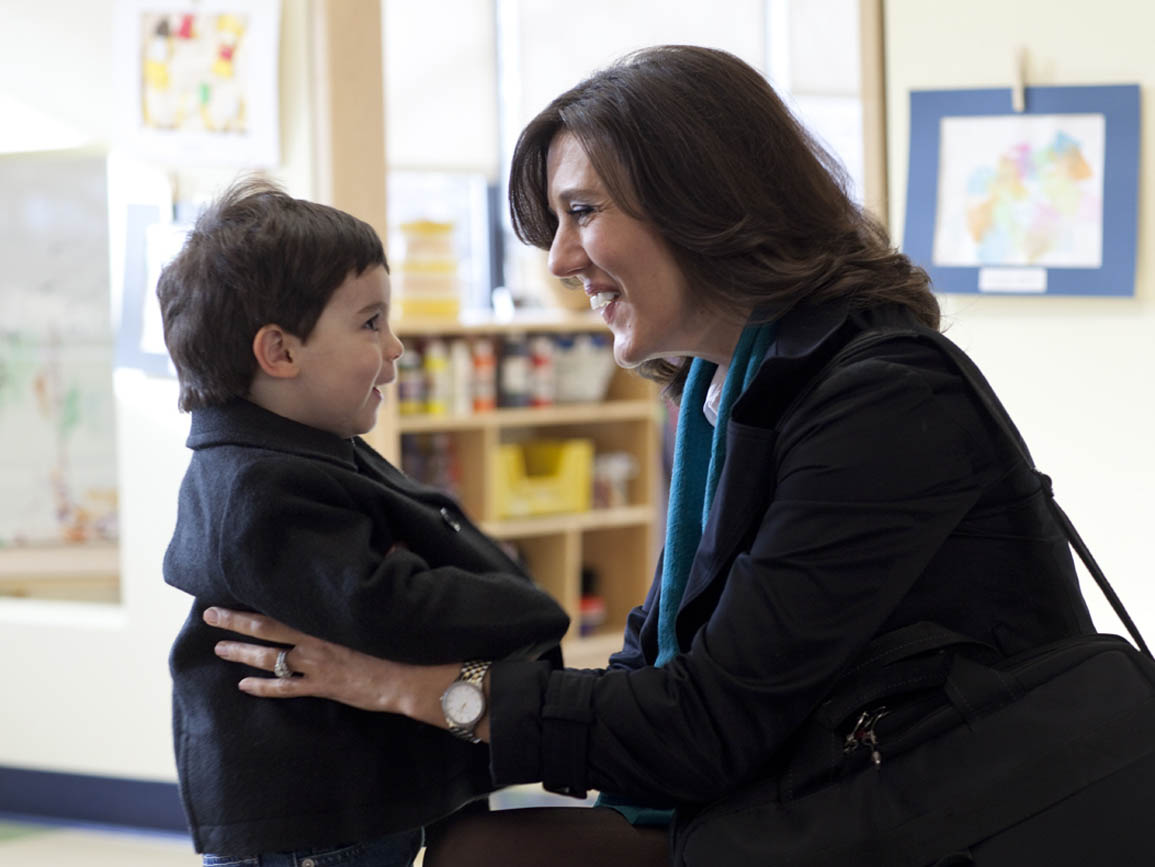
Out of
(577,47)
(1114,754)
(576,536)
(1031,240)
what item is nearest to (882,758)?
(1114,754)

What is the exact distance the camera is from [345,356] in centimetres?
160

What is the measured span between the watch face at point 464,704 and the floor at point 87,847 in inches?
70.6

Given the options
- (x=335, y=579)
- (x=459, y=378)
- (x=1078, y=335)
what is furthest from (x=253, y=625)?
(x=459, y=378)

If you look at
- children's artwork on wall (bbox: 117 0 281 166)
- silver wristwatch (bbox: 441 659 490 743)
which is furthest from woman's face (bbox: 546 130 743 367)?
children's artwork on wall (bbox: 117 0 281 166)

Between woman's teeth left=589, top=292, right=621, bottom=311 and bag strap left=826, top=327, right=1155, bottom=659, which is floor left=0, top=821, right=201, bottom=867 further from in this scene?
bag strap left=826, top=327, right=1155, bottom=659

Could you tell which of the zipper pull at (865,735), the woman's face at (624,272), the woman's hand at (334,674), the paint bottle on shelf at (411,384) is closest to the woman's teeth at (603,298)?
the woman's face at (624,272)

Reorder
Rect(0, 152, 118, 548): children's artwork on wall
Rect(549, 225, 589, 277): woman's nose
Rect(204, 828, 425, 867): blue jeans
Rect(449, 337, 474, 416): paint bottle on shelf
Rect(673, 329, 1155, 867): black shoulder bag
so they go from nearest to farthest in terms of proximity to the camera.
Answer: Rect(673, 329, 1155, 867): black shoulder bag, Rect(204, 828, 425, 867): blue jeans, Rect(549, 225, 589, 277): woman's nose, Rect(0, 152, 118, 548): children's artwork on wall, Rect(449, 337, 474, 416): paint bottle on shelf

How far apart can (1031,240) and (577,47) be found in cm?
435

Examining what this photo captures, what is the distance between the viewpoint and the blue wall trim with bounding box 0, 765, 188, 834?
11.4 ft

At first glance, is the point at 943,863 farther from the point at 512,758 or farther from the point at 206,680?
the point at 206,680

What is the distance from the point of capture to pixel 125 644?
3420mm

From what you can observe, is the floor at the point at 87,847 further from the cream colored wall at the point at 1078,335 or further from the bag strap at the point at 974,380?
the bag strap at the point at 974,380

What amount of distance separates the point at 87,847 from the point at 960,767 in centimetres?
266

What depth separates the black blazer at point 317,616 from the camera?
4.83ft
